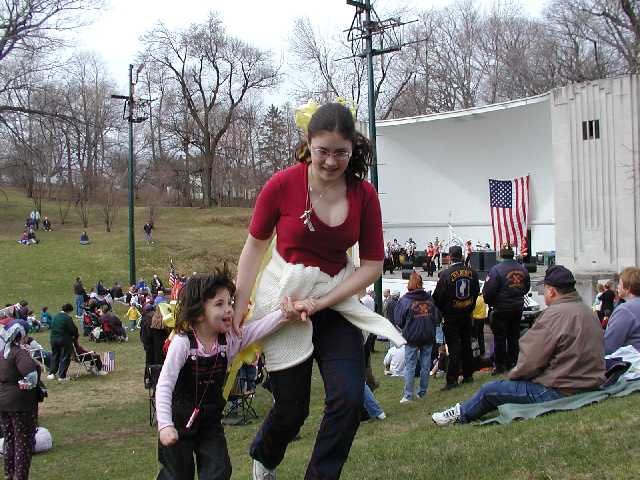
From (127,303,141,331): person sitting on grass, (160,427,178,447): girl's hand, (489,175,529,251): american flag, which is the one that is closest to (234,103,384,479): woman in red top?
(160,427,178,447): girl's hand

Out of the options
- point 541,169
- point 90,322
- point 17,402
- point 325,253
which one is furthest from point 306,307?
point 541,169

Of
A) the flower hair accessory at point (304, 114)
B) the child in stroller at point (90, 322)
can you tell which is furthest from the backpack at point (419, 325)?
the child in stroller at point (90, 322)

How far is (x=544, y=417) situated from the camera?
204 inches

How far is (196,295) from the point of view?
11.8ft

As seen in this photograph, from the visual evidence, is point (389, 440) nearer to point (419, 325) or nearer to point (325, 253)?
point (325, 253)

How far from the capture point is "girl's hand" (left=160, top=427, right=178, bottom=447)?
10.8ft

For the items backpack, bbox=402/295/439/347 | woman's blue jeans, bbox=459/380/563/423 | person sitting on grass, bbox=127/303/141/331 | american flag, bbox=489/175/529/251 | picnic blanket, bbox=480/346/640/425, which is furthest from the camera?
american flag, bbox=489/175/529/251

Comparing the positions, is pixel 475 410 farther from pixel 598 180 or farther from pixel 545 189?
pixel 545 189

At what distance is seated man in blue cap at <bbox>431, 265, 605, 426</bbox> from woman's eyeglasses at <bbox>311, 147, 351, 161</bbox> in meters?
3.01

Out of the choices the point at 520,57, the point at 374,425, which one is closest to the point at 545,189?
the point at 520,57

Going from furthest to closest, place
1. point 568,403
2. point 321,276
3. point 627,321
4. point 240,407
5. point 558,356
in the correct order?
point 240,407, point 627,321, point 558,356, point 568,403, point 321,276

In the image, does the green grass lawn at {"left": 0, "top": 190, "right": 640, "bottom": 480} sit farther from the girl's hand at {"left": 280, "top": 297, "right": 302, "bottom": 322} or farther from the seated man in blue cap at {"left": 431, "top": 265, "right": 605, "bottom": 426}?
the girl's hand at {"left": 280, "top": 297, "right": 302, "bottom": 322}

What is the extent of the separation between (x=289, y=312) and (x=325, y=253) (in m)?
0.35

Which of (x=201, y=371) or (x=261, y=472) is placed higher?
(x=201, y=371)
